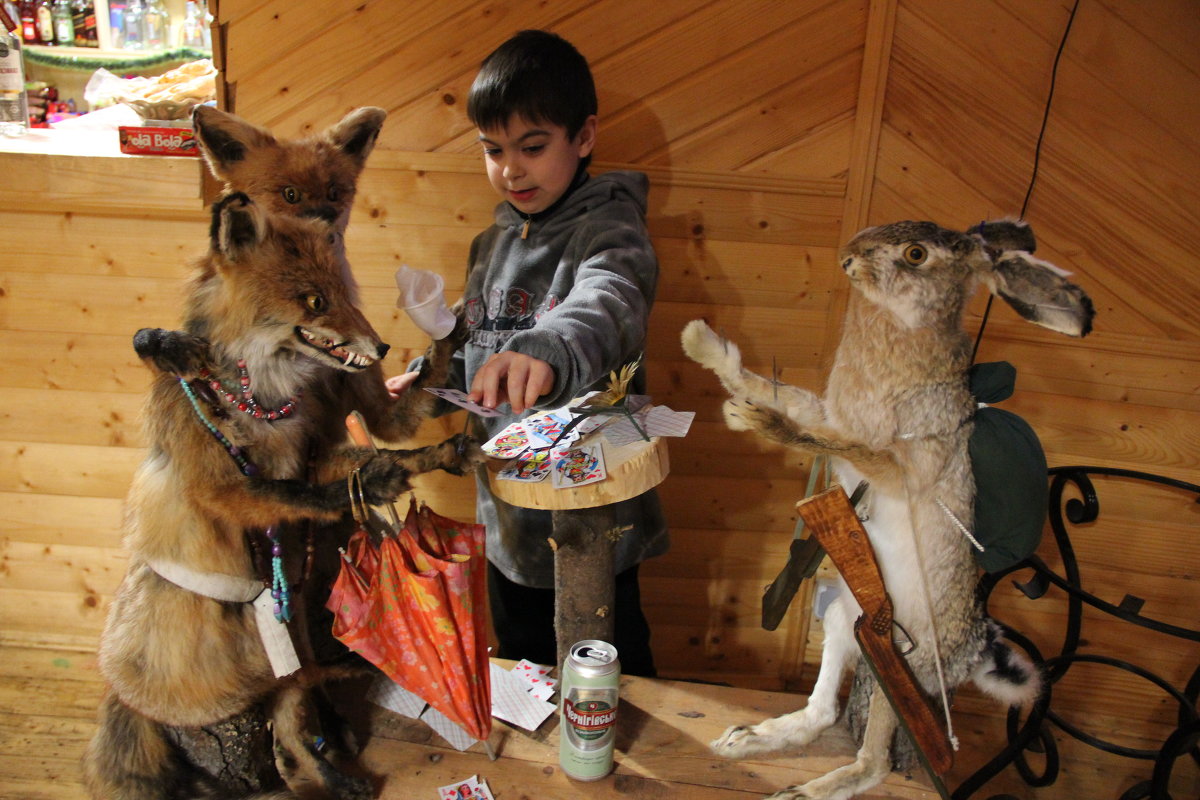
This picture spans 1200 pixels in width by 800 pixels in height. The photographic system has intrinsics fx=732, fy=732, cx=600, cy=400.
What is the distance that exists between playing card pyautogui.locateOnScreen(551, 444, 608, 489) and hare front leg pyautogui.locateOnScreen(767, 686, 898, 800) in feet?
2.01

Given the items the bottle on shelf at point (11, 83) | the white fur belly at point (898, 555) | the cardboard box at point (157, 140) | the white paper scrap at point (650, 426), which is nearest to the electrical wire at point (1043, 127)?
the white fur belly at point (898, 555)

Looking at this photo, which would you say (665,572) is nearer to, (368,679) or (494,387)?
(368,679)

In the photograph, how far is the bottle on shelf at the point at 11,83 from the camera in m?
1.91

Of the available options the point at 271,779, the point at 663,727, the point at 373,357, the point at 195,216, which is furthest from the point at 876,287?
the point at 195,216

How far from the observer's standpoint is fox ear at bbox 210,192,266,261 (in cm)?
101

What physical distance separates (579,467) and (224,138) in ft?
2.51

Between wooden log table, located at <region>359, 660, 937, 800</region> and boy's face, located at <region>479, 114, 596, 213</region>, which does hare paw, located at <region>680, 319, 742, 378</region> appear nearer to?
boy's face, located at <region>479, 114, 596, 213</region>

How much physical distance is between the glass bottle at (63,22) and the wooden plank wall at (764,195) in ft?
2.22

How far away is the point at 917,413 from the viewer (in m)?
1.11

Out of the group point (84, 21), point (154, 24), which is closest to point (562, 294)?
point (154, 24)

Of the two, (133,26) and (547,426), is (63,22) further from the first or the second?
(547,426)

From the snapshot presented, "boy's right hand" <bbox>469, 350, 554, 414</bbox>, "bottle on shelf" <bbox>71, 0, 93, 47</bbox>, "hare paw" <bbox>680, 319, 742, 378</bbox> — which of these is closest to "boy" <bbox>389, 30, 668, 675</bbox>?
"boy's right hand" <bbox>469, 350, 554, 414</bbox>

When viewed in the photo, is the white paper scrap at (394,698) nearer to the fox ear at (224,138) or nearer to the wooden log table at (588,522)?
the wooden log table at (588,522)

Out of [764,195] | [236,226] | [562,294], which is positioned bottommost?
[562,294]
